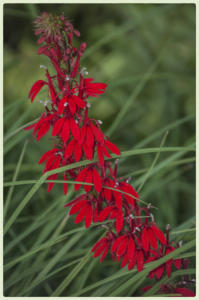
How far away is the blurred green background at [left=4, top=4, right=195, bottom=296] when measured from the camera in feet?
4.15

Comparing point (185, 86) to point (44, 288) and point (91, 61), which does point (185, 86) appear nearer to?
point (91, 61)

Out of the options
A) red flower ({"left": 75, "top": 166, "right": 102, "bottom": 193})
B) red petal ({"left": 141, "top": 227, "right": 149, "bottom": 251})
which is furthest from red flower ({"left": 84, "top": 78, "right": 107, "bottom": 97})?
A: red petal ({"left": 141, "top": 227, "right": 149, "bottom": 251})

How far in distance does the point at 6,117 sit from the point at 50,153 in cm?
53

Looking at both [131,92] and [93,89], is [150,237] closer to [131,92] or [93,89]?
[93,89]

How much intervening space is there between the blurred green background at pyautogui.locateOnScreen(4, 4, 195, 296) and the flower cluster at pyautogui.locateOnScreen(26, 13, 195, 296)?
0.31 m

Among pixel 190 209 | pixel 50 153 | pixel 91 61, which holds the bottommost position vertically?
pixel 190 209

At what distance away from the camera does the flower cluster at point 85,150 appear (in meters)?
0.68

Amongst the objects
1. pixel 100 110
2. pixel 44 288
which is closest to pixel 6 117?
pixel 44 288

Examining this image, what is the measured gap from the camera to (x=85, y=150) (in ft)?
2.23

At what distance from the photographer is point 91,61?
2.07 metres

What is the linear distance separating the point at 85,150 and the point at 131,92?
3.97 feet

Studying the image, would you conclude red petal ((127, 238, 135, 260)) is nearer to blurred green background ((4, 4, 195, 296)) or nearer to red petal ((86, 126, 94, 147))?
red petal ((86, 126, 94, 147))

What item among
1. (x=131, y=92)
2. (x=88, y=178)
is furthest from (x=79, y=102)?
(x=131, y=92)

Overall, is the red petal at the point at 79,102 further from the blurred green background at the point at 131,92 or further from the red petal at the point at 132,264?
the blurred green background at the point at 131,92
